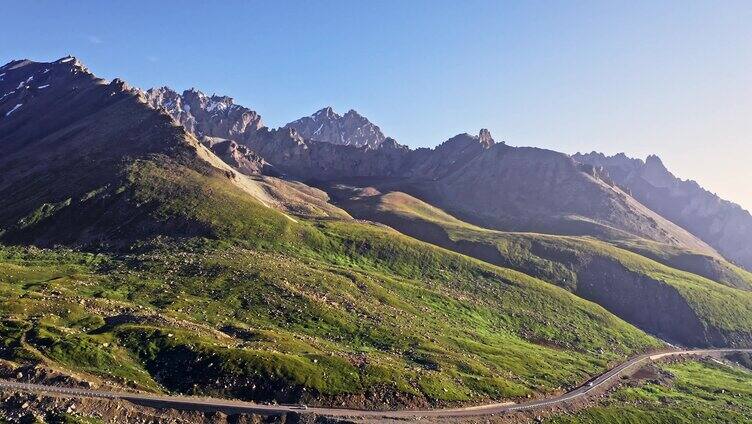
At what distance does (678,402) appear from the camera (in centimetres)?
9044

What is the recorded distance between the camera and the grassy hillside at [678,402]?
78688mm

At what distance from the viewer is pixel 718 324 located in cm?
15888

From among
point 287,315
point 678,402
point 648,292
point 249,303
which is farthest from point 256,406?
point 648,292

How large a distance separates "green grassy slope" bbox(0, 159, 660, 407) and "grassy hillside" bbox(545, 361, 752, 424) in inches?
339

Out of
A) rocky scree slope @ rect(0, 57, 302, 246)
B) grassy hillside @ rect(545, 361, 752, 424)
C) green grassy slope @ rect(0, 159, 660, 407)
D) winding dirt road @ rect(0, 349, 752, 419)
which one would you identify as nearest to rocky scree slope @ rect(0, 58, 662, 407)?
green grassy slope @ rect(0, 159, 660, 407)

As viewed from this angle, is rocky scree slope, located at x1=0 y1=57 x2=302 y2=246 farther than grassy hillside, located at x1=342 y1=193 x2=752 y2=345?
No

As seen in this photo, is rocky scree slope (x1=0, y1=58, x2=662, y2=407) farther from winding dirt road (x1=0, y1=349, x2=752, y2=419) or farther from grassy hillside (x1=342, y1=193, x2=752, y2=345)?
grassy hillside (x1=342, y1=193, x2=752, y2=345)

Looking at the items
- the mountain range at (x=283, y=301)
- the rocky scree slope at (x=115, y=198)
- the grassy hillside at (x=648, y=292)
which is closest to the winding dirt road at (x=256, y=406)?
the mountain range at (x=283, y=301)

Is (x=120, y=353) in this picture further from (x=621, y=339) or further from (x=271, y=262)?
(x=621, y=339)

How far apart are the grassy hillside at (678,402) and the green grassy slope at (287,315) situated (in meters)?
8.62

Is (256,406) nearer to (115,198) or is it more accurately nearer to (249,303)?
(249,303)

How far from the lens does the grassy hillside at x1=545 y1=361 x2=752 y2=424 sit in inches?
3098

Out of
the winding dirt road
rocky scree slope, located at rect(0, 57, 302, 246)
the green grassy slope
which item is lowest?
the winding dirt road

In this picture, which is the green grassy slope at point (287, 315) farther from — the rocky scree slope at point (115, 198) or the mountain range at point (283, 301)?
the rocky scree slope at point (115, 198)
